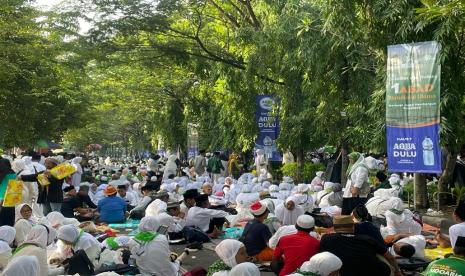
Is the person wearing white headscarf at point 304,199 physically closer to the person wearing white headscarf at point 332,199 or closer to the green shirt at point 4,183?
the person wearing white headscarf at point 332,199

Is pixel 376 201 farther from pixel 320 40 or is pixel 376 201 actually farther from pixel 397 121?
pixel 320 40

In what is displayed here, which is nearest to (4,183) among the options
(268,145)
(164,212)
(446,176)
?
(164,212)

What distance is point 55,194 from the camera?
1227 centimetres

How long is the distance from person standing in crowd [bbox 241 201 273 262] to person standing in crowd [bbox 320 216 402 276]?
290 centimetres

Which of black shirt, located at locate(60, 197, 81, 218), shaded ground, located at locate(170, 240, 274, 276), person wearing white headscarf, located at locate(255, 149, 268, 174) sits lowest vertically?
shaded ground, located at locate(170, 240, 274, 276)

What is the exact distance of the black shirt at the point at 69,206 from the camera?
12.6 m

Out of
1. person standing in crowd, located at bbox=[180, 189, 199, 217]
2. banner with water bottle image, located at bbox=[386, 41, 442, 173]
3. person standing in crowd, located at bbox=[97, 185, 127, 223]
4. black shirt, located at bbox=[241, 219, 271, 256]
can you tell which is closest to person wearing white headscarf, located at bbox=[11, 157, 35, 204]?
person standing in crowd, located at bbox=[97, 185, 127, 223]

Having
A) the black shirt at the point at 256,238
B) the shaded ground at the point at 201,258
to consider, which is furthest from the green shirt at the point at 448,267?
the black shirt at the point at 256,238

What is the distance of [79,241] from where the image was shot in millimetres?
7211

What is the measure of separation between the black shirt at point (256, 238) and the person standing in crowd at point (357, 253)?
9.57ft

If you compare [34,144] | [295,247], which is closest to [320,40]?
[295,247]

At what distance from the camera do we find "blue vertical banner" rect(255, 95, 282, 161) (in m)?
19.9

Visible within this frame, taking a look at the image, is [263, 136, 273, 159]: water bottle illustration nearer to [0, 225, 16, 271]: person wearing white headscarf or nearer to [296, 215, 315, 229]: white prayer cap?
[0, 225, 16, 271]: person wearing white headscarf

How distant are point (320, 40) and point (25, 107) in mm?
14117
